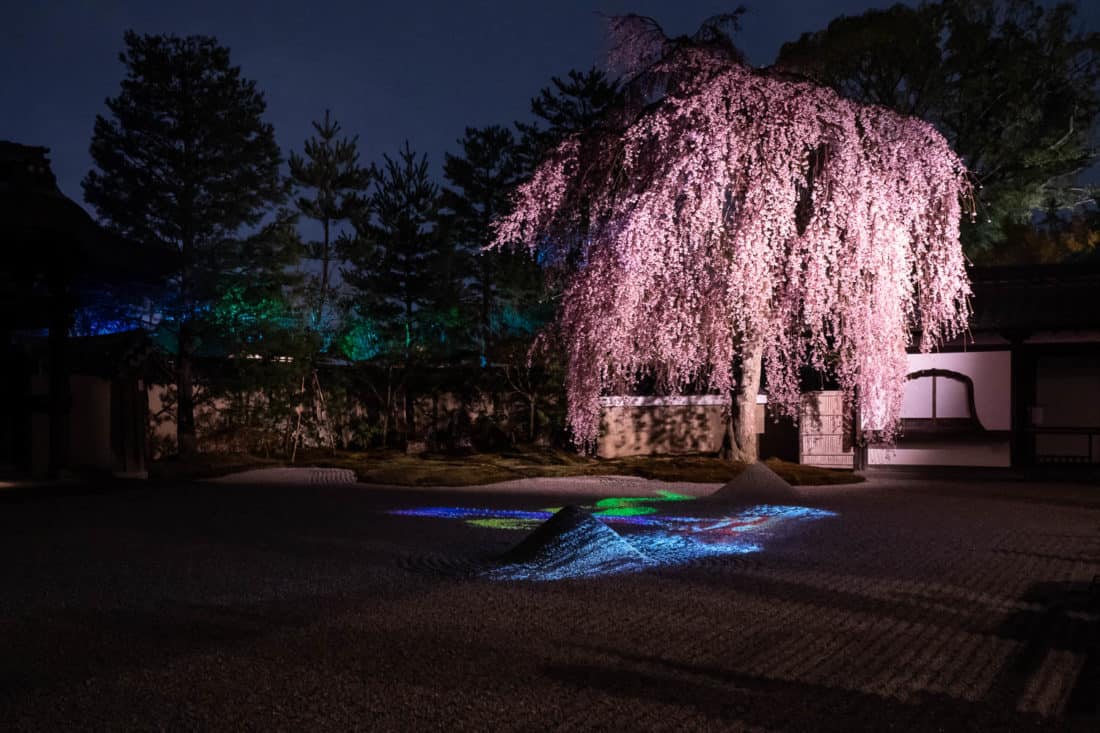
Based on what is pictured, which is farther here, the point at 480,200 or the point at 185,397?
the point at 480,200

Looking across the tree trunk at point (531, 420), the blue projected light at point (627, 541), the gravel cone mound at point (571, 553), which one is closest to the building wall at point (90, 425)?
the blue projected light at point (627, 541)

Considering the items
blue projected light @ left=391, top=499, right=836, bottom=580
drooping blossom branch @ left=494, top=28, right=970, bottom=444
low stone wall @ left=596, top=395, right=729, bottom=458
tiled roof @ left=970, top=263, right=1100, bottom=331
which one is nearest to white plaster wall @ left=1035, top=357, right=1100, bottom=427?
tiled roof @ left=970, top=263, right=1100, bottom=331

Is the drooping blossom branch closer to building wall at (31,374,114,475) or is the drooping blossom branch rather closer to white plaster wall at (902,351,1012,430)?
white plaster wall at (902,351,1012,430)

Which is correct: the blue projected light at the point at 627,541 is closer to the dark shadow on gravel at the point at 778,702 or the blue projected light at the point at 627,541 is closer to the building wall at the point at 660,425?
the dark shadow on gravel at the point at 778,702

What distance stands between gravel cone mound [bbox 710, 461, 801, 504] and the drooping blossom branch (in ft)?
4.52

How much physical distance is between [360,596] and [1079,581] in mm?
4661

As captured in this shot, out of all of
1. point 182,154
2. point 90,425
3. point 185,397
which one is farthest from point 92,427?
point 182,154

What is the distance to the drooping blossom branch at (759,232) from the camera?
10492mm

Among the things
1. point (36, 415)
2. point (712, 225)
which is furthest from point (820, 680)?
point (36, 415)

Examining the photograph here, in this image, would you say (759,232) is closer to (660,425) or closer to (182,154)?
(660,425)

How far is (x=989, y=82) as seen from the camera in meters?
19.7

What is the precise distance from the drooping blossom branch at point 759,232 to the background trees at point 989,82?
375 inches

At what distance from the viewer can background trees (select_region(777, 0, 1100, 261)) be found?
1966 cm

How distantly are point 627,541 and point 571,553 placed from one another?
67 centimetres
